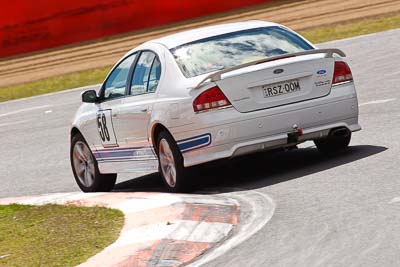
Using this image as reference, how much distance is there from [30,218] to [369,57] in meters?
10.2

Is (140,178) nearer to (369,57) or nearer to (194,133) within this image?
(194,133)

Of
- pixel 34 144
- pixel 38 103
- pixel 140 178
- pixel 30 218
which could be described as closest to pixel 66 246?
pixel 30 218

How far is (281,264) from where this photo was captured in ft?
24.3

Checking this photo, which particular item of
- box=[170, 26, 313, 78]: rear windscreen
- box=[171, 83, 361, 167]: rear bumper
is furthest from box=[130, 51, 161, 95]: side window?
box=[171, 83, 361, 167]: rear bumper

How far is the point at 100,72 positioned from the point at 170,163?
14997mm

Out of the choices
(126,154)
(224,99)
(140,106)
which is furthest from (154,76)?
(224,99)

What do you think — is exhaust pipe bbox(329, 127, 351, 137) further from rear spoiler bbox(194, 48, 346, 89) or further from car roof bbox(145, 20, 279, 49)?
car roof bbox(145, 20, 279, 49)

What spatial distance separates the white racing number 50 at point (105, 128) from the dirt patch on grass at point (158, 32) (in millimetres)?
14582

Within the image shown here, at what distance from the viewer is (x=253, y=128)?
1068cm

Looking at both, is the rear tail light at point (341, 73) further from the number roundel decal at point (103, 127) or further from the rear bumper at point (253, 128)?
the number roundel decal at point (103, 127)

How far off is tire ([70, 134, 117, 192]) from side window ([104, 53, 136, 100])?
75cm

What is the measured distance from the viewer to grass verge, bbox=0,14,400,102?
24.4 metres

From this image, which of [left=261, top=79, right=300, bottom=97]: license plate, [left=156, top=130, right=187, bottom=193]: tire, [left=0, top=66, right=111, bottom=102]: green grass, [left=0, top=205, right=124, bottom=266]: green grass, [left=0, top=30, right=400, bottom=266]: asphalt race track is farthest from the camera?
[left=0, top=66, right=111, bottom=102]: green grass

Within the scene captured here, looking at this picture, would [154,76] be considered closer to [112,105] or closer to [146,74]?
[146,74]
